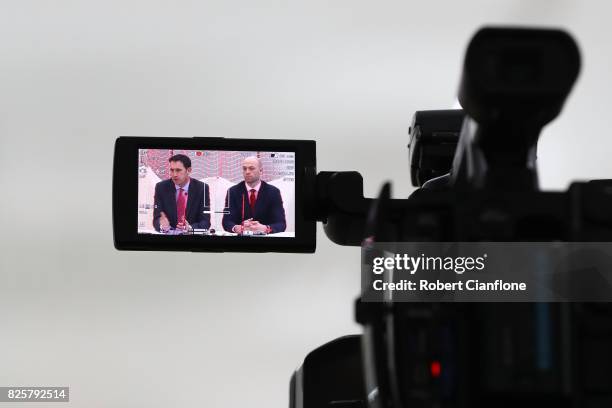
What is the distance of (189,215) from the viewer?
0.59 metres

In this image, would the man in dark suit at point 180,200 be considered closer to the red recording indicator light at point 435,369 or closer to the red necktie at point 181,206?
the red necktie at point 181,206

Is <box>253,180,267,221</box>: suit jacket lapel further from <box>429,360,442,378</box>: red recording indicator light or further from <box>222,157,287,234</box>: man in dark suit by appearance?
<box>429,360,442,378</box>: red recording indicator light

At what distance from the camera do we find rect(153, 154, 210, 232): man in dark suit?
0.57 metres

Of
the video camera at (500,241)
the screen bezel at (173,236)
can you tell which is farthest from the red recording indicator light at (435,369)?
the screen bezel at (173,236)

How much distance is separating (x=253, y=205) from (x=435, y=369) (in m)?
0.27

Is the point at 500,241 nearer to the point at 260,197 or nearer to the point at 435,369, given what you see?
the point at 435,369

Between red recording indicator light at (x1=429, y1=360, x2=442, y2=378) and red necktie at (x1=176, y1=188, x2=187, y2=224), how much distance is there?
28cm

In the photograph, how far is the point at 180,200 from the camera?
602 mm

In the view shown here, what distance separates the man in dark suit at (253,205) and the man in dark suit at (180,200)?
0.07 ft

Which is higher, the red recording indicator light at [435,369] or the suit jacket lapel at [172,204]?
the suit jacket lapel at [172,204]

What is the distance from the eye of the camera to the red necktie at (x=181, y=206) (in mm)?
585

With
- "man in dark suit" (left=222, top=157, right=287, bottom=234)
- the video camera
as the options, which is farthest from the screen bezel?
the video camera

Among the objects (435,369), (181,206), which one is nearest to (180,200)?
(181,206)

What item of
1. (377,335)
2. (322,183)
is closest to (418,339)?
(377,335)
